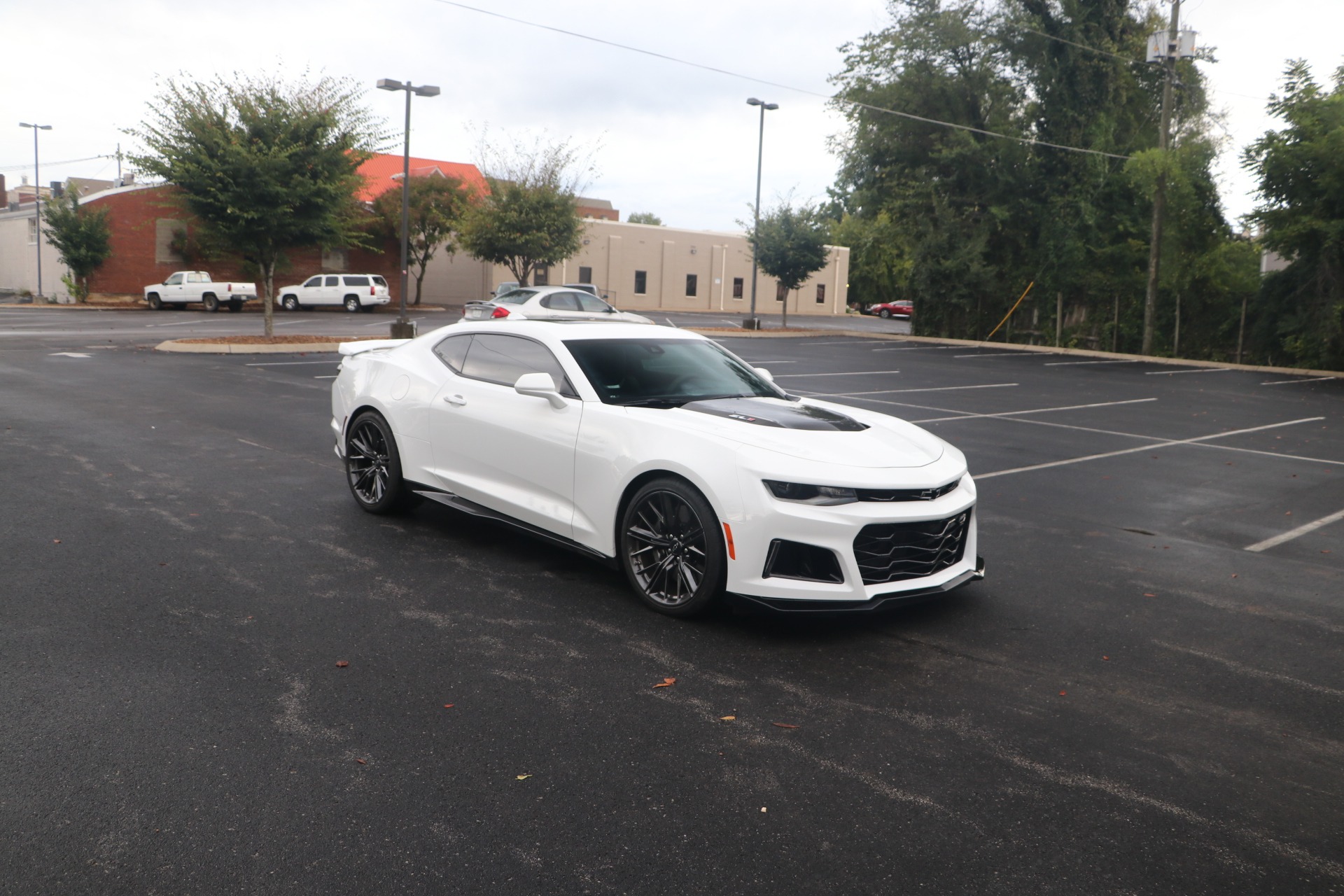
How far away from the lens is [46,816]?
3344 mm

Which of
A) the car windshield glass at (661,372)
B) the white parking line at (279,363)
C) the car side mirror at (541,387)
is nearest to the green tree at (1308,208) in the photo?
the white parking line at (279,363)

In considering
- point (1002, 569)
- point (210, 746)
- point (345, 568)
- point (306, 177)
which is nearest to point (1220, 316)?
point (306, 177)

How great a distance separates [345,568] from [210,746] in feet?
7.94

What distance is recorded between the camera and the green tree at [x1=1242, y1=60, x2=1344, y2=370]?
25.8m

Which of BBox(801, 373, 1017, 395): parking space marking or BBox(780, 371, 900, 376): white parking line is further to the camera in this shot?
BBox(780, 371, 900, 376): white parking line

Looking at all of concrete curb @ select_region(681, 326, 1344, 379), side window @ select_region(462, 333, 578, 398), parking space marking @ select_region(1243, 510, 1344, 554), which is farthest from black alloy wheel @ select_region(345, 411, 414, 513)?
concrete curb @ select_region(681, 326, 1344, 379)

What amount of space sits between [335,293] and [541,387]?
4339cm

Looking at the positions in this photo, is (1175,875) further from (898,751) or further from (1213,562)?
(1213,562)

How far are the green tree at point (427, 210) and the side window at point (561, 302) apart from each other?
25411 mm

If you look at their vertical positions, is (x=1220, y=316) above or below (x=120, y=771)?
above

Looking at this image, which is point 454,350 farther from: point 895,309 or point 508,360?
point 895,309

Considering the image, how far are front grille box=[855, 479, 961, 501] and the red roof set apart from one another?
47.6m

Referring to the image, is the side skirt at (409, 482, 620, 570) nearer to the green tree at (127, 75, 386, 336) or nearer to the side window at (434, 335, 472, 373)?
the side window at (434, 335, 472, 373)

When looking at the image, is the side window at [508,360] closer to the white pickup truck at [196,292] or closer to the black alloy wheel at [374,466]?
the black alloy wheel at [374,466]
